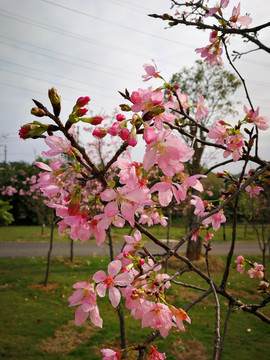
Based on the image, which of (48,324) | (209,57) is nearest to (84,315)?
(209,57)

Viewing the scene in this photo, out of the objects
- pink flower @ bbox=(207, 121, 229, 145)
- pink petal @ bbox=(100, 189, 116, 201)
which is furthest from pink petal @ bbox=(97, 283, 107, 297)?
pink flower @ bbox=(207, 121, 229, 145)

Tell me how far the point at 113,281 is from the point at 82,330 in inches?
175

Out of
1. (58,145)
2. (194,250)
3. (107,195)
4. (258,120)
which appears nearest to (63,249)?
(194,250)

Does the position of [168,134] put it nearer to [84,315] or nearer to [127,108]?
[127,108]

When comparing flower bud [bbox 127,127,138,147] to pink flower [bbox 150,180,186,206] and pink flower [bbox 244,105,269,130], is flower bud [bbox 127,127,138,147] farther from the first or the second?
pink flower [bbox 244,105,269,130]

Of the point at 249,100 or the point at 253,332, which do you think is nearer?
the point at 249,100

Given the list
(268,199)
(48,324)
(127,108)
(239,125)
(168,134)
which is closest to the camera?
(168,134)

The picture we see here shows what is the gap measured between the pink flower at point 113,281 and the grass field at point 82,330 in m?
3.63

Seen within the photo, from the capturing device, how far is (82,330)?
15.4 ft

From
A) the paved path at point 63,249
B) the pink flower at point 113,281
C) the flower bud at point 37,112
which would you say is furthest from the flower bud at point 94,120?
the paved path at point 63,249

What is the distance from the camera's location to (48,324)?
4871mm

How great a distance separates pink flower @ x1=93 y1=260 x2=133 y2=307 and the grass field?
3.63 metres

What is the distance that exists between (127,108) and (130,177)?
29 centimetres

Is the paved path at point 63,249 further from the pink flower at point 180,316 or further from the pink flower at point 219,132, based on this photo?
the pink flower at point 180,316
